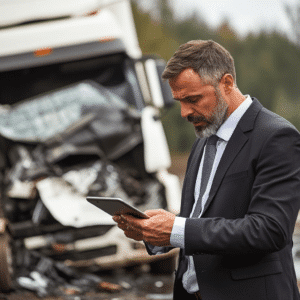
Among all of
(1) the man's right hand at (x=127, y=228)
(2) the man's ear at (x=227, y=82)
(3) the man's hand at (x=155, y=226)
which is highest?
(2) the man's ear at (x=227, y=82)

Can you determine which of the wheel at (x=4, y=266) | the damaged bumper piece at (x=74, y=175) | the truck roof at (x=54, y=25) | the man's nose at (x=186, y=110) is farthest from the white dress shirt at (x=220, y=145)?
the truck roof at (x=54, y=25)

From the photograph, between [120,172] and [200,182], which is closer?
[200,182]

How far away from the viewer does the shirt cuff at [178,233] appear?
7.31ft

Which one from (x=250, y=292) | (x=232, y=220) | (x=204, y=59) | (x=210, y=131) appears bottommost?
(x=250, y=292)

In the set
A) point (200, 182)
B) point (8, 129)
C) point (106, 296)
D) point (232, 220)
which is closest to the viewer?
point (232, 220)

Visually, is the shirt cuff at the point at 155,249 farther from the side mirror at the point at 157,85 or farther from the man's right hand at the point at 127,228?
the side mirror at the point at 157,85

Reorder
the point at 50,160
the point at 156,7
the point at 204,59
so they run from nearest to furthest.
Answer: the point at 204,59, the point at 50,160, the point at 156,7

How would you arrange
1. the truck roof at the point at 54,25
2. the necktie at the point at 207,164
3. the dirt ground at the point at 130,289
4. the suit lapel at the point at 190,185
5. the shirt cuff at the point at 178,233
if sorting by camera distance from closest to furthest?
the shirt cuff at the point at 178,233 < the necktie at the point at 207,164 < the suit lapel at the point at 190,185 < the dirt ground at the point at 130,289 < the truck roof at the point at 54,25

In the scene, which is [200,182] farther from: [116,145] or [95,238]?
[116,145]

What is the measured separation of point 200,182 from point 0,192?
14.2 ft

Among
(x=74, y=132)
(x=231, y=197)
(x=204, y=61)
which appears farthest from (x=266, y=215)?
(x=74, y=132)

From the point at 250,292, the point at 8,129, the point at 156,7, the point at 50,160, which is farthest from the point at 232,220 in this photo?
the point at 156,7

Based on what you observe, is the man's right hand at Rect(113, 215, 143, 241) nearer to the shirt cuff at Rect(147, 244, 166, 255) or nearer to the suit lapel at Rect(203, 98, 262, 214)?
the shirt cuff at Rect(147, 244, 166, 255)

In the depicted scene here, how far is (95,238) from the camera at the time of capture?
253 inches
